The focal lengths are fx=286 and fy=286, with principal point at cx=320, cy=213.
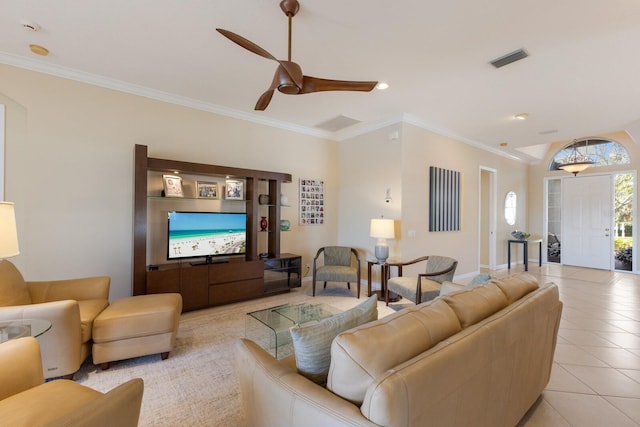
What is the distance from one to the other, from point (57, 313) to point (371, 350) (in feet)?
7.42

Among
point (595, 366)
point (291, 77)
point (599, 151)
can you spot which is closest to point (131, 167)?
point (291, 77)

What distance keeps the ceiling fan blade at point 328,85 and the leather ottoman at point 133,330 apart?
223 centimetres

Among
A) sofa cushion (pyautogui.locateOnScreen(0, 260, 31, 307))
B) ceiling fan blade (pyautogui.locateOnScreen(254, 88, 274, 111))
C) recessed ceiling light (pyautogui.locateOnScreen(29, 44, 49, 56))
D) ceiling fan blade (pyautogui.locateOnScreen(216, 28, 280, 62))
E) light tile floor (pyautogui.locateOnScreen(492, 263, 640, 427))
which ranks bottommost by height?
light tile floor (pyautogui.locateOnScreen(492, 263, 640, 427))

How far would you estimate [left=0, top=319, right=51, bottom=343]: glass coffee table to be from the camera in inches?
67.1

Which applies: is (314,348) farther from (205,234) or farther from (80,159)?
(80,159)

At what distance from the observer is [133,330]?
235 cm

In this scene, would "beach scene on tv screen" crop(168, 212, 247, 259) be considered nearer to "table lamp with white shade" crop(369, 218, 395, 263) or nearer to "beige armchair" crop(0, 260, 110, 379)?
"beige armchair" crop(0, 260, 110, 379)

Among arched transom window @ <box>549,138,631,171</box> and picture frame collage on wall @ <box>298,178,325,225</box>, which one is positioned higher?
arched transom window @ <box>549,138,631,171</box>

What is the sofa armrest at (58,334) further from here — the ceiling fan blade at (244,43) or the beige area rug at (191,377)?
the ceiling fan blade at (244,43)

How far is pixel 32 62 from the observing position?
304 centimetres

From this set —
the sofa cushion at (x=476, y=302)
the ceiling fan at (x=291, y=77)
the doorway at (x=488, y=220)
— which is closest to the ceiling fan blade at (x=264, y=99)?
the ceiling fan at (x=291, y=77)

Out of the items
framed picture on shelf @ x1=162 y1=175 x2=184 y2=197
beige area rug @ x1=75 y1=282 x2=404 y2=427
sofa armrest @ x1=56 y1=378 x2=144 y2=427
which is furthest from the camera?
framed picture on shelf @ x1=162 y1=175 x2=184 y2=197

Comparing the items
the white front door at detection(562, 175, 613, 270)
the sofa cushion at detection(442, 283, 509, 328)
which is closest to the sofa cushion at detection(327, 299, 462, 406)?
the sofa cushion at detection(442, 283, 509, 328)

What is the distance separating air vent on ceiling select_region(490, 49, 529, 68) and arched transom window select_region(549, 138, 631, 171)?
5591 millimetres
